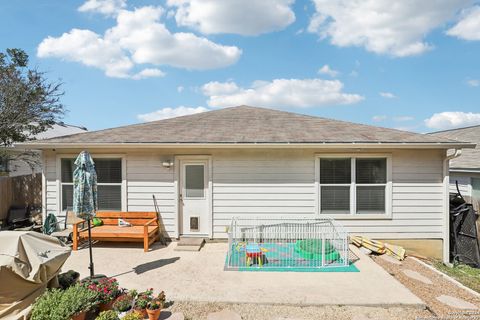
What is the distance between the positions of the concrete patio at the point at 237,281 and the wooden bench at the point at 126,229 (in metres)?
0.41

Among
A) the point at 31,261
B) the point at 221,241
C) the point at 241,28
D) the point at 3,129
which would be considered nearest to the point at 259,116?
the point at 241,28

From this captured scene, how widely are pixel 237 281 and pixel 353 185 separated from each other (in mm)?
4207

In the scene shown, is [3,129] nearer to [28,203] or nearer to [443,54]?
[28,203]

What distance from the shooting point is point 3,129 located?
12039mm

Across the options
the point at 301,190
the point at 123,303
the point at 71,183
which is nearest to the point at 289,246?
the point at 301,190

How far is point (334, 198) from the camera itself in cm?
754

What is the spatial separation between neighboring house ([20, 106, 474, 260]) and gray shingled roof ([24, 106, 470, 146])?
3.1 inches

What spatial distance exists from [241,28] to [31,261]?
8668mm

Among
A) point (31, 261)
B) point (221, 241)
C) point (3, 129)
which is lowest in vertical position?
point (221, 241)

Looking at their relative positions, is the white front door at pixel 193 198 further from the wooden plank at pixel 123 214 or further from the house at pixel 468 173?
the house at pixel 468 173

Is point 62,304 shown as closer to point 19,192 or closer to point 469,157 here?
point 19,192

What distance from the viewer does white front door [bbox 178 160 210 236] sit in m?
7.71

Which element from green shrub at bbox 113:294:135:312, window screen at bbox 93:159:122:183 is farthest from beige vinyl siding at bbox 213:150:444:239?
green shrub at bbox 113:294:135:312

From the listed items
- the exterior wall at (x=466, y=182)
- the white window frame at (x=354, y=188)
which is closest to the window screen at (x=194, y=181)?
the white window frame at (x=354, y=188)
